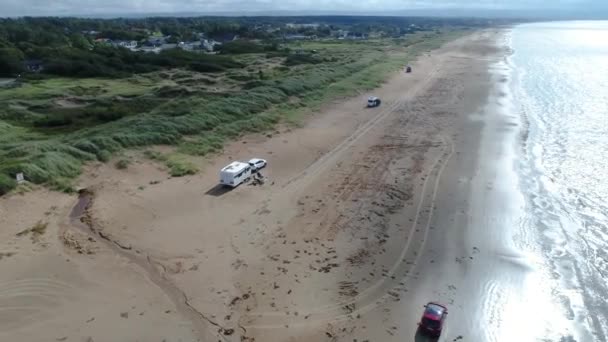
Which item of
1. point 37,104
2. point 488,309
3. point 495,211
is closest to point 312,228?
point 488,309

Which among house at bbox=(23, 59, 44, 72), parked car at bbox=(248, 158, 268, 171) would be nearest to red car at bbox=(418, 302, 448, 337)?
parked car at bbox=(248, 158, 268, 171)

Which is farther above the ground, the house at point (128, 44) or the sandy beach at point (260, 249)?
the house at point (128, 44)

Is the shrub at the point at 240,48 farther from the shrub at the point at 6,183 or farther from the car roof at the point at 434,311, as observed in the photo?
the car roof at the point at 434,311

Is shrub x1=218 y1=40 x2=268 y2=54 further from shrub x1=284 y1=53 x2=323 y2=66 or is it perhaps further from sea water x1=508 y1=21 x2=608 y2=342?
sea water x1=508 y1=21 x2=608 y2=342

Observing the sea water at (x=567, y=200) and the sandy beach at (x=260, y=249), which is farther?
the sea water at (x=567, y=200)

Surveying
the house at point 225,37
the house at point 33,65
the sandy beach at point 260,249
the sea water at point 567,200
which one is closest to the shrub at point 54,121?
the sandy beach at point 260,249

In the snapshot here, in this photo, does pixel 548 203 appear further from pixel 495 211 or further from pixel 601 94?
pixel 601 94
